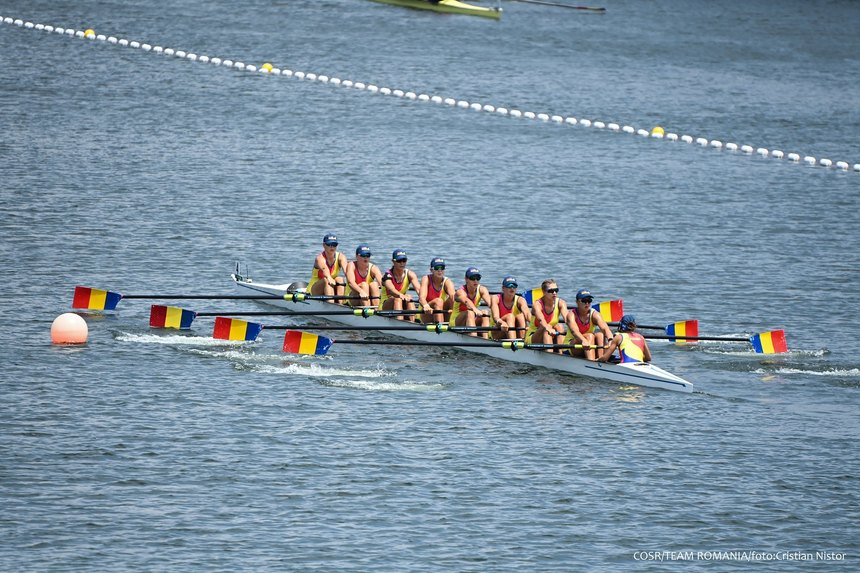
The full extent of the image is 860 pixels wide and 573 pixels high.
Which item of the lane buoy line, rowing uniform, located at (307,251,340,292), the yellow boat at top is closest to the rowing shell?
rowing uniform, located at (307,251,340,292)

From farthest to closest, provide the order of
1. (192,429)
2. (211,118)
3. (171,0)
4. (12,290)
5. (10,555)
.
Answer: (171,0) < (211,118) < (12,290) < (192,429) < (10,555)

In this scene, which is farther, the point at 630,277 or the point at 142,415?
the point at 630,277

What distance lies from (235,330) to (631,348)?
814cm

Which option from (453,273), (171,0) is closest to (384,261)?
(453,273)

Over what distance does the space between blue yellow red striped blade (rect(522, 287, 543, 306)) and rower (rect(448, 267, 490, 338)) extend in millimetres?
1624

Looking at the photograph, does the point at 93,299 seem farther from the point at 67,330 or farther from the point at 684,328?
the point at 684,328

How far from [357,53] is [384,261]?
3257cm

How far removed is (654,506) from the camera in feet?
79.0

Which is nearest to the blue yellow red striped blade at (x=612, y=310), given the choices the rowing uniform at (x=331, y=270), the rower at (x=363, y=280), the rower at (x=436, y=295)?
the rower at (x=436, y=295)

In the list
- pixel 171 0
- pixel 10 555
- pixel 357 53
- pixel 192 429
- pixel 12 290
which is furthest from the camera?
pixel 171 0

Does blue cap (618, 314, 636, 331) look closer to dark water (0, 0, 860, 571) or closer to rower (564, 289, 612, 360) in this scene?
rower (564, 289, 612, 360)

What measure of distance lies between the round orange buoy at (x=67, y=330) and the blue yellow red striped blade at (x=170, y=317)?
1.71 meters

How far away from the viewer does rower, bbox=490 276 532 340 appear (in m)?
31.6

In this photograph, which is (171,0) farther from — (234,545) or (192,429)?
(234,545)
